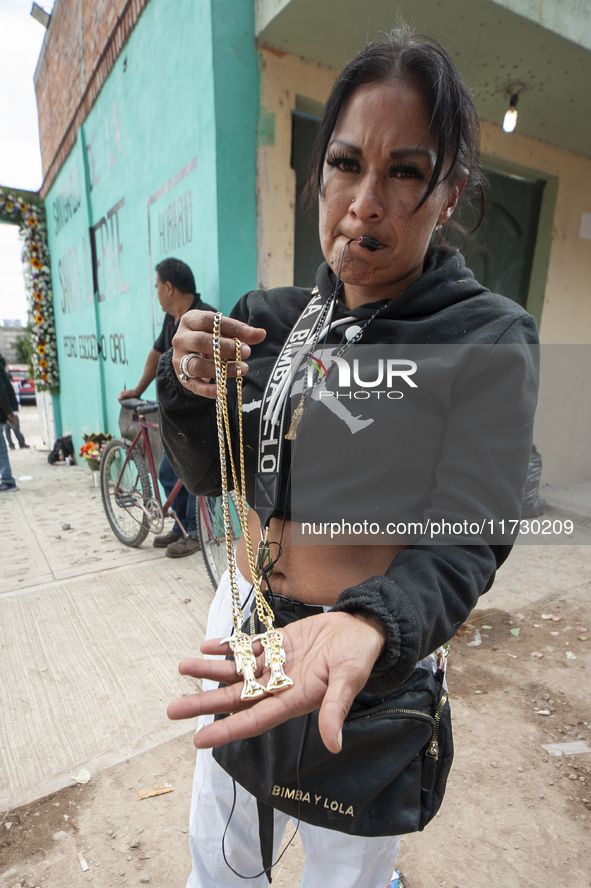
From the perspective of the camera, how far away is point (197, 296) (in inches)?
135

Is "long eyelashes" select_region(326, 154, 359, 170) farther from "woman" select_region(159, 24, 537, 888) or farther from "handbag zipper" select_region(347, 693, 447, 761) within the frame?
"handbag zipper" select_region(347, 693, 447, 761)

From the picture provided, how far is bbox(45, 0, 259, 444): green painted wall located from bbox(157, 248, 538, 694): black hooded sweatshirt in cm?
224

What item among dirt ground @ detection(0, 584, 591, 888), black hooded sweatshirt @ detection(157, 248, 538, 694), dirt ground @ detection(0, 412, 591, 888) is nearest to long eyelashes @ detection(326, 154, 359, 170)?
black hooded sweatshirt @ detection(157, 248, 538, 694)

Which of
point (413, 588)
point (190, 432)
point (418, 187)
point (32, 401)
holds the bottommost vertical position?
point (32, 401)

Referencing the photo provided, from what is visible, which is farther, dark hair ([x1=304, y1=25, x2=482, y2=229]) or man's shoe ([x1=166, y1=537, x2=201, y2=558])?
man's shoe ([x1=166, y1=537, x2=201, y2=558])

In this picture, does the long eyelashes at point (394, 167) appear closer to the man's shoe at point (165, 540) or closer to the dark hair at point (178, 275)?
the dark hair at point (178, 275)

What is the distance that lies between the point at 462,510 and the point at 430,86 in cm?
85

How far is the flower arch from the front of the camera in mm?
8977

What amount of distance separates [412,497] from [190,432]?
21.3 inches

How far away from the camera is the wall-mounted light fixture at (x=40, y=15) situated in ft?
25.6

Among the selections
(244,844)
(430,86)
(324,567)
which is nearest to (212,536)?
(244,844)

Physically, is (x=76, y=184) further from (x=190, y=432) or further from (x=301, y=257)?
(x=190, y=432)

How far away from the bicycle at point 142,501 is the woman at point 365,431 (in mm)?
2063

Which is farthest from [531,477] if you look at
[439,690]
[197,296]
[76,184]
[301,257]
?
[76,184]
